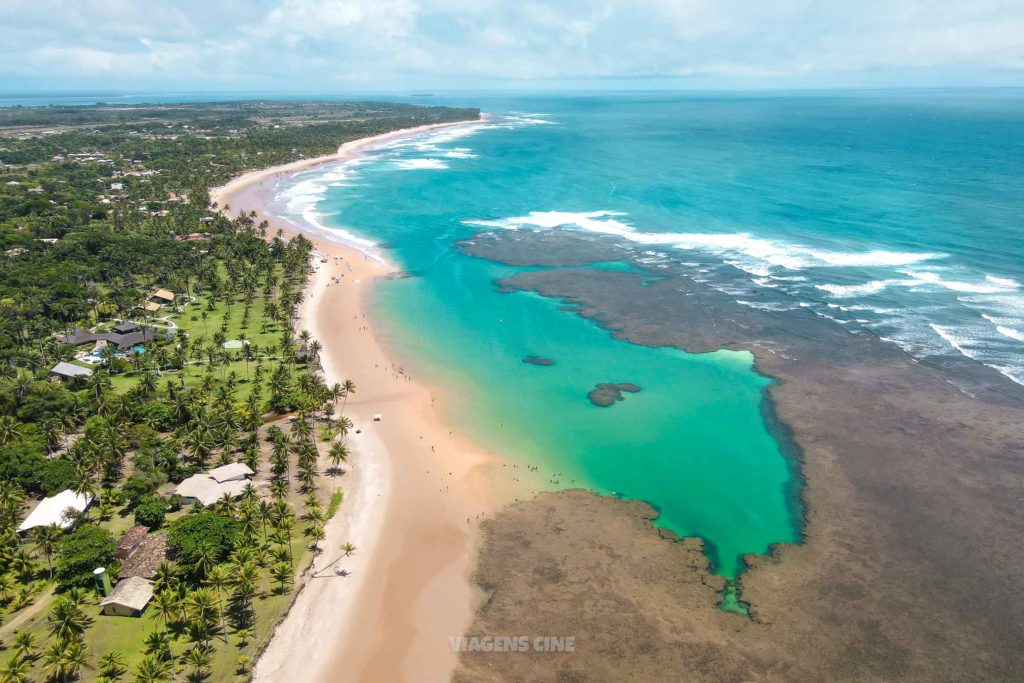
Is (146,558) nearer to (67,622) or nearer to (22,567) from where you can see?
(67,622)

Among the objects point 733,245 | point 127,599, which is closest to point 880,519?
point 127,599

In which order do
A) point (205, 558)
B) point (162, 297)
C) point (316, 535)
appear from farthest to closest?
point (162, 297) < point (316, 535) < point (205, 558)

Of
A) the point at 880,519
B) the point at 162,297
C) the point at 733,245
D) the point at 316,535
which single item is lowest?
the point at 880,519

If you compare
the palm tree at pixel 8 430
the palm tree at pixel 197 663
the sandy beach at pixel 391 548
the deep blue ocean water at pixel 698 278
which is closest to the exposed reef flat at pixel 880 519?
the deep blue ocean water at pixel 698 278

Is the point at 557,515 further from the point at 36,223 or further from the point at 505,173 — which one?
the point at 505,173

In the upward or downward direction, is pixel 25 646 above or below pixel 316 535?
above

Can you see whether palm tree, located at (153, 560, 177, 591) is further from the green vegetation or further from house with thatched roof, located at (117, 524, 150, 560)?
house with thatched roof, located at (117, 524, 150, 560)
